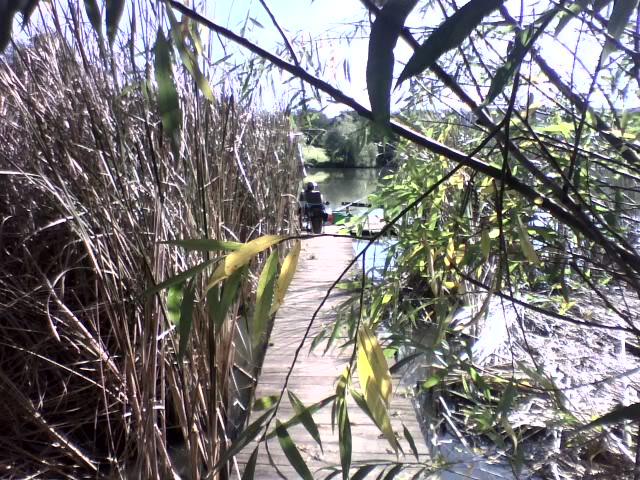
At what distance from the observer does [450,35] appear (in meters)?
0.38

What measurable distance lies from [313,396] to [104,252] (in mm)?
1138

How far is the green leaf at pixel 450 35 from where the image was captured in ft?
1.24

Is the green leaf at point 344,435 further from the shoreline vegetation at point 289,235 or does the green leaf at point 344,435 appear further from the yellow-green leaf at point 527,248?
the yellow-green leaf at point 527,248

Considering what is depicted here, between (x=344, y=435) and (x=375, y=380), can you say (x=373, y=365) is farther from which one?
(x=344, y=435)

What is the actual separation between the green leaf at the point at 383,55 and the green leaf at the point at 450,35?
1 cm

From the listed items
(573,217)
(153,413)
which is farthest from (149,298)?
(573,217)

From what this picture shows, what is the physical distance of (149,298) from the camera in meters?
1.19

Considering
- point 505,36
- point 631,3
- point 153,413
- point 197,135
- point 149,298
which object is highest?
point 505,36

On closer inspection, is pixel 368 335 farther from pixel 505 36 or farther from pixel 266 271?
pixel 505 36

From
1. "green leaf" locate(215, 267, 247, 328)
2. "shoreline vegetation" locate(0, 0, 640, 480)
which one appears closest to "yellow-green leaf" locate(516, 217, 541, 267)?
"shoreline vegetation" locate(0, 0, 640, 480)

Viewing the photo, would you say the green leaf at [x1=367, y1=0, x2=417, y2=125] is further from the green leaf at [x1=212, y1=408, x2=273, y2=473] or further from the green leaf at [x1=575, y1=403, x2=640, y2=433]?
the green leaf at [x1=212, y1=408, x2=273, y2=473]

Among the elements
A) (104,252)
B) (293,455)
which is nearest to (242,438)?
(293,455)

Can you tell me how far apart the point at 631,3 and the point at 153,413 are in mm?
1092

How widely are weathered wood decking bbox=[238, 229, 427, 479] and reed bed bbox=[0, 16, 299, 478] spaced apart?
262 mm
